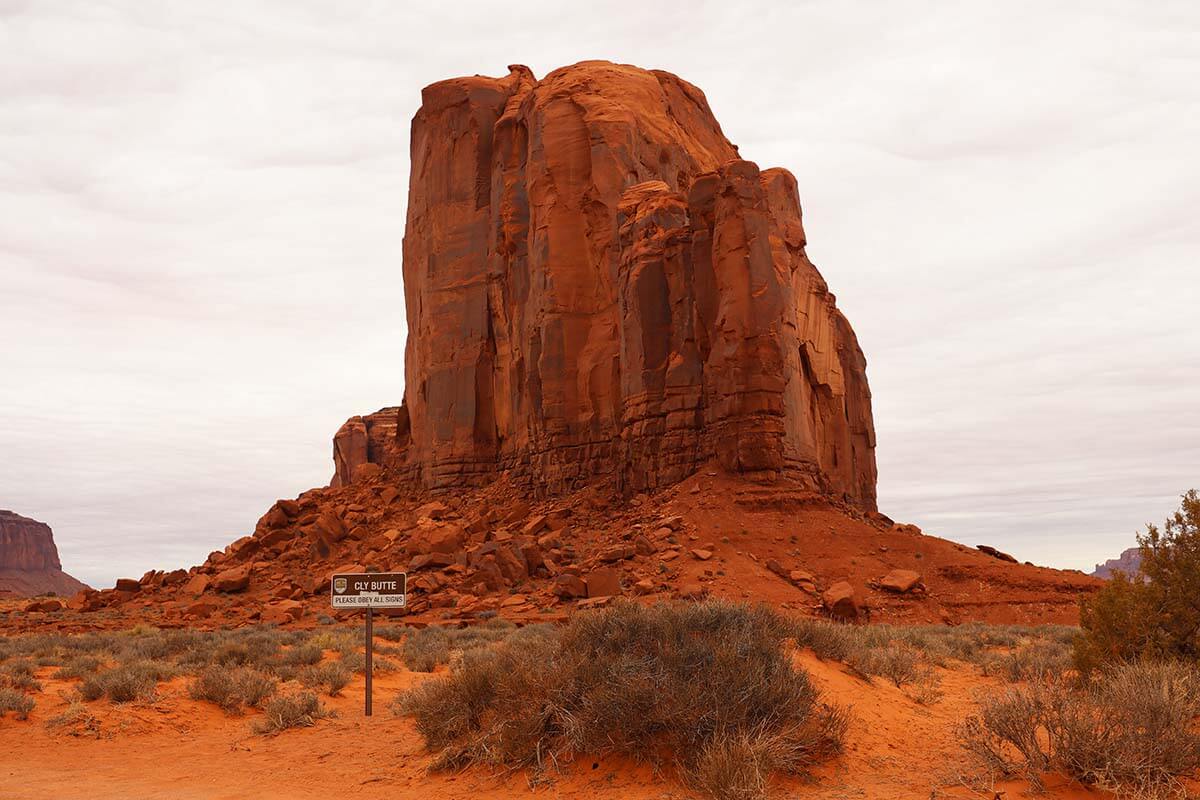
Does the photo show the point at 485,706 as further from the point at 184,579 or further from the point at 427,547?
the point at 184,579

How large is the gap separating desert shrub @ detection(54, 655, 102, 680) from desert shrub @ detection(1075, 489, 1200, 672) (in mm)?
15572

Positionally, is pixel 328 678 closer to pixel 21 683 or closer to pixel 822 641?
pixel 21 683

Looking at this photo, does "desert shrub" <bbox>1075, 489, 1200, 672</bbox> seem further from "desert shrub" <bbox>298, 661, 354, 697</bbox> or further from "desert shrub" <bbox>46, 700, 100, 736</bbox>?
"desert shrub" <bbox>46, 700, 100, 736</bbox>

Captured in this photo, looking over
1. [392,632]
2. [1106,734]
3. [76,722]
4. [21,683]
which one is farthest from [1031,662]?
[21,683]

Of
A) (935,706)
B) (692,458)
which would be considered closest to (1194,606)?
(935,706)

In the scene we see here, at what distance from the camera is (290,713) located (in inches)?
474

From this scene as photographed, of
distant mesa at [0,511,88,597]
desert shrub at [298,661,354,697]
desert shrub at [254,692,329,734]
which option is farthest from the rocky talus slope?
distant mesa at [0,511,88,597]

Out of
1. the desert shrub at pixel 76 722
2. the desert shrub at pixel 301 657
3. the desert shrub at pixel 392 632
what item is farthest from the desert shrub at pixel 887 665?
the desert shrub at pixel 392 632

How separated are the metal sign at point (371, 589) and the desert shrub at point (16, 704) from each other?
14.9 ft

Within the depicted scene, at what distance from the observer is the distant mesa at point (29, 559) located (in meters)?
131

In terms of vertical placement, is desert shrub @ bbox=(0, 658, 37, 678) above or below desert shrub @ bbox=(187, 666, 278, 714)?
above

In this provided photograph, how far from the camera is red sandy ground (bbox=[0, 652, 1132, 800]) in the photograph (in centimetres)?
773

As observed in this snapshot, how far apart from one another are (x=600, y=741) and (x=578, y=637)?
1.62 metres

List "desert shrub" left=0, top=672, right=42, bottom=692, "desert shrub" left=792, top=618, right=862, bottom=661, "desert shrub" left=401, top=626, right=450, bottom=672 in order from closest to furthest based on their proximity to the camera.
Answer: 1. "desert shrub" left=792, top=618, right=862, bottom=661
2. "desert shrub" left=0, top=672, right=42, bottom=692
3. "desert shrub" left=401, top=626, right=450, bottom=672
